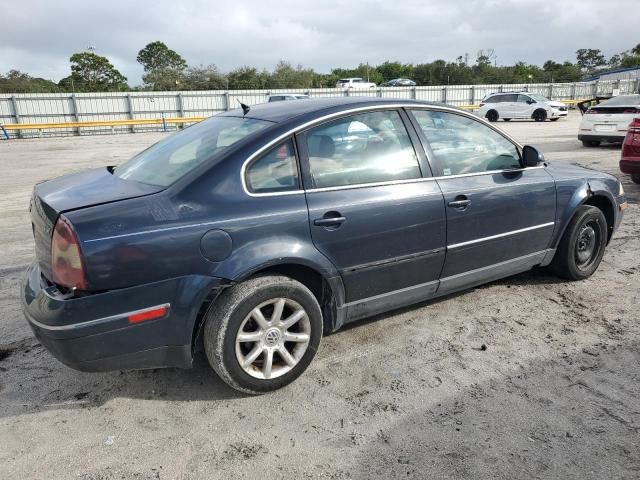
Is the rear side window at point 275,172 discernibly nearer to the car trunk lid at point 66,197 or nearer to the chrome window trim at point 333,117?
the chrome window trim at point 333,117

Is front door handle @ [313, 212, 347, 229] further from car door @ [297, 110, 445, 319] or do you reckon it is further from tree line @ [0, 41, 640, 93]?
tree line @ [0, 41, 640, 93]

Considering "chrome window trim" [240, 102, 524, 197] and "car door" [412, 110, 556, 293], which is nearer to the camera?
"chrome window trim" [240, 102, 524, 197]

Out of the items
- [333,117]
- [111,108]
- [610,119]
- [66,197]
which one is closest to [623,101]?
[610,119]

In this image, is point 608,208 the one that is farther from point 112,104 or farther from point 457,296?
point 112,104

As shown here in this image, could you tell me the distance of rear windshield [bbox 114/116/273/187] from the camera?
10.0 ft

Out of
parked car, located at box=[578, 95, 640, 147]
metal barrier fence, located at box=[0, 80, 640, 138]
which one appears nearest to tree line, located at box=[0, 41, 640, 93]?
metal barrier fence, located at box=[0, 80, 640, 138]

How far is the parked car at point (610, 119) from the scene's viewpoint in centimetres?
1323

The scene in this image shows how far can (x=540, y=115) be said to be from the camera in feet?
85.6

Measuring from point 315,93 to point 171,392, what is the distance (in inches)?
1254

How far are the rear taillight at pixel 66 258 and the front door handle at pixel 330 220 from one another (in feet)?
4.23

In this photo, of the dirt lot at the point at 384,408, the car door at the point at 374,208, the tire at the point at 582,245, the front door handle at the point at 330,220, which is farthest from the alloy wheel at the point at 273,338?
the tire at the point at 582,245

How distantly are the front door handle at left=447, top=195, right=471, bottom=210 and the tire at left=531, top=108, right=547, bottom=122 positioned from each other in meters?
25.3

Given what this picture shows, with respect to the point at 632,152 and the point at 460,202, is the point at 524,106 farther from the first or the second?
the point at 460,202

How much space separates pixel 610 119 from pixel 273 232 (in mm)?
13730
